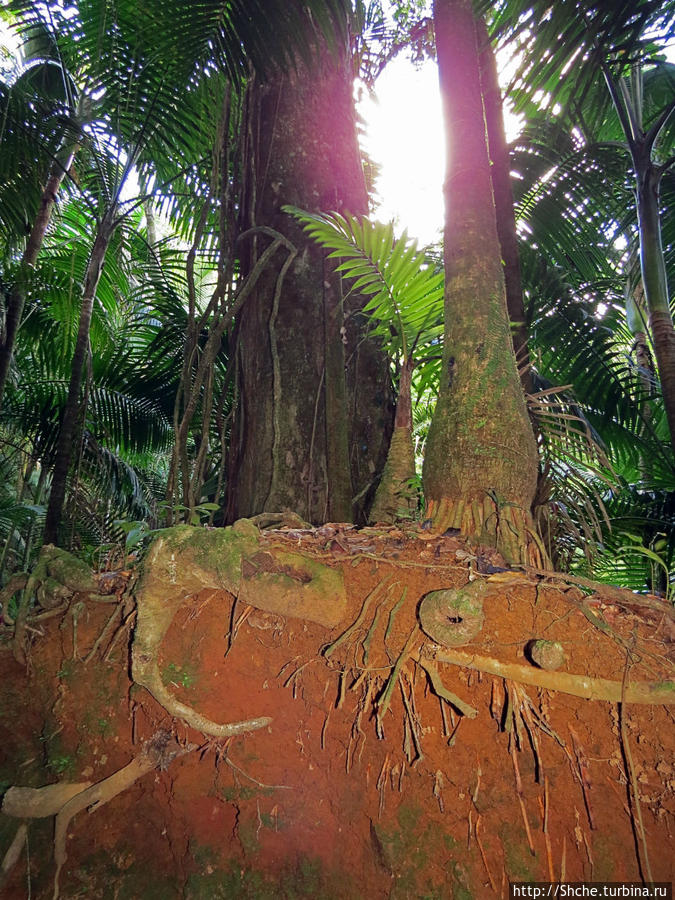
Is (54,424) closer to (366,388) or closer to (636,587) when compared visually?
(366,388)

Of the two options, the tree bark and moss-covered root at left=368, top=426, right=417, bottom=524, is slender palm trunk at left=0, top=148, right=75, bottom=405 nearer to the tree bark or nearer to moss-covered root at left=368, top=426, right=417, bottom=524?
the tree bark

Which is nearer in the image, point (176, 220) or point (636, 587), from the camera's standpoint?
point (636, 587)

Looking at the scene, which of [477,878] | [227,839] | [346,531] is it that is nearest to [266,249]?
[346,531]

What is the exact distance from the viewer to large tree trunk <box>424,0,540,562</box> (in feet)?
5.40

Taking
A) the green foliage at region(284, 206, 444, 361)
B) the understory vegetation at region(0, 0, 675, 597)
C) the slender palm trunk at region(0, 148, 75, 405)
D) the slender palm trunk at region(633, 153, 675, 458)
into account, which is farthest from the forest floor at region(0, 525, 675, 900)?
the slender palm trunk at region(0, 148, 75, 405)

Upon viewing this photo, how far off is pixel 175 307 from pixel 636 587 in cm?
440

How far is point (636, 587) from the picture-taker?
3660 millimetres

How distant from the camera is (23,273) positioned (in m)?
3.69

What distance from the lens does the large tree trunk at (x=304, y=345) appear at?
7.68ft

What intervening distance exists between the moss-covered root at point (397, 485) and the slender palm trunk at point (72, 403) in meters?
1.64

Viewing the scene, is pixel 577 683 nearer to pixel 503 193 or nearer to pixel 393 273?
pixel 393 273

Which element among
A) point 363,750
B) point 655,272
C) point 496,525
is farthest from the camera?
point 655,272

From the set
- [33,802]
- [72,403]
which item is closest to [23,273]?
[72,403]

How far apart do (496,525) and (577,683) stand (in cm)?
48
